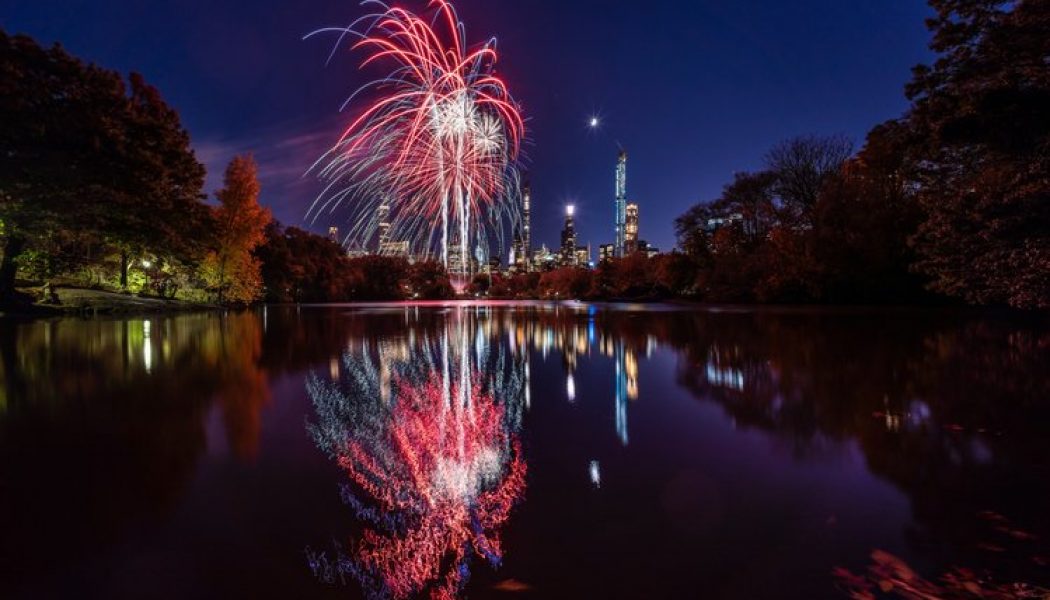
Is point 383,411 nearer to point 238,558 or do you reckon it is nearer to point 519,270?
point 238,558

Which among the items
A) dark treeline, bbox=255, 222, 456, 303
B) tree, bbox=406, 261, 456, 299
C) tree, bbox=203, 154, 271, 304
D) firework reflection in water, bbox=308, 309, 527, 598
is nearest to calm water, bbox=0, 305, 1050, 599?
firework reflection in water, bbox=308, 309, 527, 598

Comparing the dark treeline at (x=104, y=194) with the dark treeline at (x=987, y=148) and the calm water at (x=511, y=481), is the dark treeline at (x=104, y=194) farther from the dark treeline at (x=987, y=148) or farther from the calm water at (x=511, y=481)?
the dark treeline at (x=987, y=148)

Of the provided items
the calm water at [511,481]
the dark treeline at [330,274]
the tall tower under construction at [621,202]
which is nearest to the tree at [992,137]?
the calm water at [511,481]

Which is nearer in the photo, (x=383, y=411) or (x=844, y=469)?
(x=844, y=469)

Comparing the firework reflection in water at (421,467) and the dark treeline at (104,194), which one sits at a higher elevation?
the dark treeline at (104,194)

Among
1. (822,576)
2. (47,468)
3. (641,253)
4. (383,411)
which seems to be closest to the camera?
(822,576)

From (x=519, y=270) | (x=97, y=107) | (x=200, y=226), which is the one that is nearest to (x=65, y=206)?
(x=97, y=107)

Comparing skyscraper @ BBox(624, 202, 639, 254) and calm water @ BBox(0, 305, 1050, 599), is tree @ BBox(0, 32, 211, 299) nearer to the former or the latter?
calm water @ BBox(0, 305, 1050, 599)
